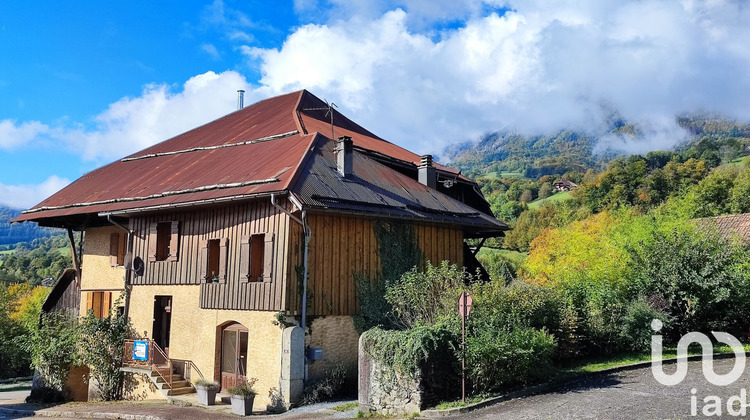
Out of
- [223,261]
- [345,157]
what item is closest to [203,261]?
[223,261]

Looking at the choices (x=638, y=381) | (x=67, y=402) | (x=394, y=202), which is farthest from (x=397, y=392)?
(x=67, y=402)

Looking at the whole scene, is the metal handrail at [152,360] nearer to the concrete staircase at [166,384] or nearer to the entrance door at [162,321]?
the concrete staircase at [166,384]

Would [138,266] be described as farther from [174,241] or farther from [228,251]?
[228,251]

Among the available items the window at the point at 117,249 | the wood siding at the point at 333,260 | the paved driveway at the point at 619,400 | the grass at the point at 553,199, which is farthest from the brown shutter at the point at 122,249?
the grass at the point at 553,199

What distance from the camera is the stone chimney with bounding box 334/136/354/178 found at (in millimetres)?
18891

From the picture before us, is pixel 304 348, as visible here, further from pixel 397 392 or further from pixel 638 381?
pixel 638 381

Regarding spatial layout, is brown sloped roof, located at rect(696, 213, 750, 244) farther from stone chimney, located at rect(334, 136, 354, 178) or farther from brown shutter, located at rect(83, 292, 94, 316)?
brown shutter, located at rect(83, 292, 94, 316)

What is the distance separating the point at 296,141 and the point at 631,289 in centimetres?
1183

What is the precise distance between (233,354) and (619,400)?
35.5 feet

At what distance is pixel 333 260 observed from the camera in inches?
702

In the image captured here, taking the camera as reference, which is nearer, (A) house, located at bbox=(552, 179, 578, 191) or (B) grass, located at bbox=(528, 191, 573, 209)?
(B) grass, located at bbox=(528, 191, 573, 209)

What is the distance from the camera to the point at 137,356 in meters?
20.0

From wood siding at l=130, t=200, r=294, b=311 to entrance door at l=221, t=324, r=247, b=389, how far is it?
80 cm

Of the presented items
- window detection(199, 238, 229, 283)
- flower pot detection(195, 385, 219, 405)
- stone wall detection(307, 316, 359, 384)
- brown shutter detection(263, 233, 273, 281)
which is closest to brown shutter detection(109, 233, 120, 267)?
window detection(199, 238, 229, 283)
